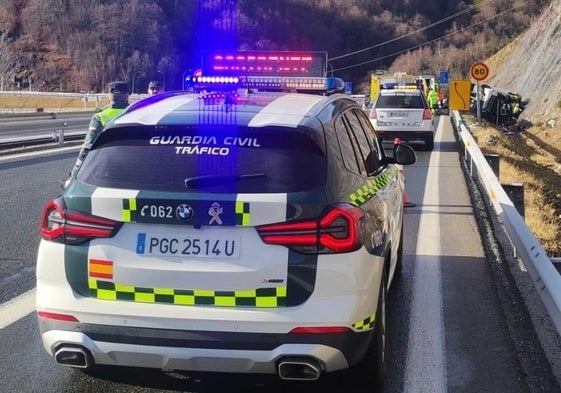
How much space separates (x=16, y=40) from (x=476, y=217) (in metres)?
118

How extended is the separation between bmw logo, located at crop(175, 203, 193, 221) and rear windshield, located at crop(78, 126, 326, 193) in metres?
0.10

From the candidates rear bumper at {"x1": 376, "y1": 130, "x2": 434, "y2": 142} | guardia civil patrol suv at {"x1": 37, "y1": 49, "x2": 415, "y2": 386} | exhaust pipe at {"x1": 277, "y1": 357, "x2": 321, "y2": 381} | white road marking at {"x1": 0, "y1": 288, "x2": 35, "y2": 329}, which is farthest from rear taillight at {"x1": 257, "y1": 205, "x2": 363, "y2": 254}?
rear bumper at {"x1": 376, "y1": 130, "x2": 434, "y2": 142}

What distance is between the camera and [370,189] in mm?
4047

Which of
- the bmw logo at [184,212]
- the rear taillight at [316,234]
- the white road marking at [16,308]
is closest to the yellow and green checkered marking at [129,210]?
the bmw logo at [184,212]

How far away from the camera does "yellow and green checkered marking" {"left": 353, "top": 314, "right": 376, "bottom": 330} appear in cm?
335

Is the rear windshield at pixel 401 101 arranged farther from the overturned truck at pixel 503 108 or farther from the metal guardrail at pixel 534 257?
the overturned truck at pixel 503 108

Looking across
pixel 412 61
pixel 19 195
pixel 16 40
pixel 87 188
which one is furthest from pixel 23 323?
pixel 412 61

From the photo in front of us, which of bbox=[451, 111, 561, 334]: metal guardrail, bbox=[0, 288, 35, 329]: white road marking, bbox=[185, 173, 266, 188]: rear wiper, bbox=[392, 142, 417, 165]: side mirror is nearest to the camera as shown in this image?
bbox=[185, 173, 266, 188]: rear wiper

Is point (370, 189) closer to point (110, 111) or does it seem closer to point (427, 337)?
point (427, 337)

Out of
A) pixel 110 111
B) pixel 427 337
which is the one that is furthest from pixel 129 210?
pixel 110 111

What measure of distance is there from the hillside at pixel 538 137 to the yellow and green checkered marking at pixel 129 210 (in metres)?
5.48

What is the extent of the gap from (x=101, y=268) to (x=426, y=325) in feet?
8.38

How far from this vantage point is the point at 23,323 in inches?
192

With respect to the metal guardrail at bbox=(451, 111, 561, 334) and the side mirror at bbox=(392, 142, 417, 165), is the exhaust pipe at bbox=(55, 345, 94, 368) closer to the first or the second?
the metal guardrail at bbox=(451, 111, 561, 334)
